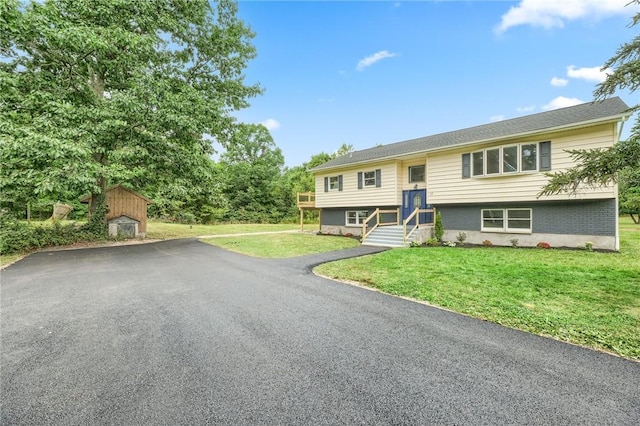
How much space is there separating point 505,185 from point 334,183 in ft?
31.2

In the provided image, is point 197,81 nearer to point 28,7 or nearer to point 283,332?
point 28,7

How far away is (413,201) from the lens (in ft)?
47.4

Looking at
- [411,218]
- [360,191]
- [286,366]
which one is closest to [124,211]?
[360,191]

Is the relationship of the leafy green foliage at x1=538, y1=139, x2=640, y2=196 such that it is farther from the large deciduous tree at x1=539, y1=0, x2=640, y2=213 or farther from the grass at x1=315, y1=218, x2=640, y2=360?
the grass at x1=315, y1=218, x2=640, y2=360

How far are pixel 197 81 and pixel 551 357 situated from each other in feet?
60.5

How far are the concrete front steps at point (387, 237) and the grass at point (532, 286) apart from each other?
2.55 meters

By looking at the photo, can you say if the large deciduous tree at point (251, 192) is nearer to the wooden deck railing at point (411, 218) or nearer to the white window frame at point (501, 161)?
the wooden deck railing at point (411, 218)

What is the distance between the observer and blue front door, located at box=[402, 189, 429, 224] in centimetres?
1402

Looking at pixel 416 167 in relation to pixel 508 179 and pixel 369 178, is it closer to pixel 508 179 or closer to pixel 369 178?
pixel 369 178

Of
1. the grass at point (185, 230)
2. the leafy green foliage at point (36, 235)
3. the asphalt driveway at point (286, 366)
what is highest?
the leafy green foliage at point (36, 235)

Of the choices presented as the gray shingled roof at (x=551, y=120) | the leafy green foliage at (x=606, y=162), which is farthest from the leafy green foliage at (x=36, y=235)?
the leafy green foliage at (x=606, y=162)

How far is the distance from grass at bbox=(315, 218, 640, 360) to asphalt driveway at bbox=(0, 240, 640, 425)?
47 cm

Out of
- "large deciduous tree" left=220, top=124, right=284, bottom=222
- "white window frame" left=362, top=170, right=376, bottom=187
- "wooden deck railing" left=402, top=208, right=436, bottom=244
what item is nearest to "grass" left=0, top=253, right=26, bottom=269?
"wooden deck railing" left=402, top=208, right=436, bottom=244

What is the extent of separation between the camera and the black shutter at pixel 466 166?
12148 millimetres
